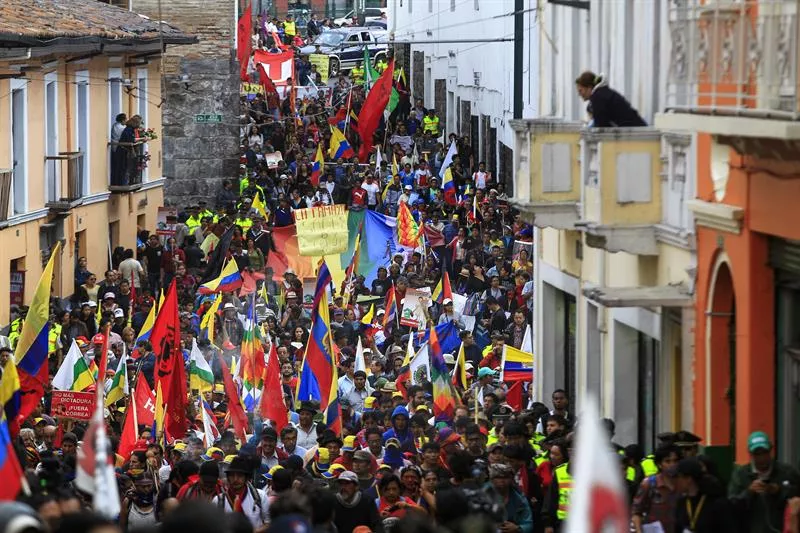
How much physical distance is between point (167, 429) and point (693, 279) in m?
6.17

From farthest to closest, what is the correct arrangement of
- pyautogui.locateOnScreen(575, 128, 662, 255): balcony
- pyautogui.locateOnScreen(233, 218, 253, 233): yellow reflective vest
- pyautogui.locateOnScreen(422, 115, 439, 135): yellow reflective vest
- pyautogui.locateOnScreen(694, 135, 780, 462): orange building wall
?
pyautogui.locateOnScreen(422, 115, 439, 135): yellow reflective vest < pyautogui.locateOnScreen(233, 218, 253, 233): yellow reflective vest < pyautogui.locateOnScreen(575, 128, 662, 255): balcony < pyautogui.locateOnScreen(694, 135, 780, 462): orange building wall

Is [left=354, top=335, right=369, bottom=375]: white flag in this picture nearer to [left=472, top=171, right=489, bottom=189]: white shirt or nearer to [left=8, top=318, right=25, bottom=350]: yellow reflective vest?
[left=8, top=318, right=25, bottom=350]: yellow reflective vest

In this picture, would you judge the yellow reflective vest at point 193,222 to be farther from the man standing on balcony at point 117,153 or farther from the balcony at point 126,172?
the man standing on balcony at point 117,153

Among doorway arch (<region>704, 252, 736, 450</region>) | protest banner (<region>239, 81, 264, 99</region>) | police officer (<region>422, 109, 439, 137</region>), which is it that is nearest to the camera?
doorway arch (<region>704, 252, 736, 450</region>)

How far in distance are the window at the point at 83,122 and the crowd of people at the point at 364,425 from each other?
67.1 inches

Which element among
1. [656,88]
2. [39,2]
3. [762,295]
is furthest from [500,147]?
[762,295]

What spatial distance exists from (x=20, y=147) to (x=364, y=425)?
592 inches

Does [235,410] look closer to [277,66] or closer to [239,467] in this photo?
[239,467]

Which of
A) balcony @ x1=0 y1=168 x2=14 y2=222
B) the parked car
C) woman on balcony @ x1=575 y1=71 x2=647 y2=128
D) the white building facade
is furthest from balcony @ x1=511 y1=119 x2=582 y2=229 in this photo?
Result: the parked car

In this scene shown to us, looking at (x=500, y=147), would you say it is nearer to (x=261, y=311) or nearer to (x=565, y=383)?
(x=261, y=311)

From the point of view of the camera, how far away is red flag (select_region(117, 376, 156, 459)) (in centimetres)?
1825

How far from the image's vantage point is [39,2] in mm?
34938

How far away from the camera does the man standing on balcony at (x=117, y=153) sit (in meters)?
38.2

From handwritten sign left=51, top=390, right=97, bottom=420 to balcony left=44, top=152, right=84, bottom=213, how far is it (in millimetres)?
14098
